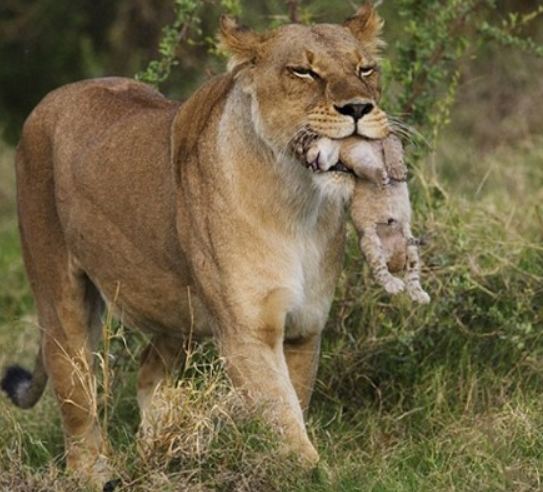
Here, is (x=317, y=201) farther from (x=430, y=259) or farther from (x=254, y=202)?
(x=430, y=259)

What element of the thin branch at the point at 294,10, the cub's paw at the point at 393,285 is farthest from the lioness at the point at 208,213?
the thin branch at the point at 294,10

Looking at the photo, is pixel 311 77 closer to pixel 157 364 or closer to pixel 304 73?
pixel 304 73

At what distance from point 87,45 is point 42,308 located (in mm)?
5521

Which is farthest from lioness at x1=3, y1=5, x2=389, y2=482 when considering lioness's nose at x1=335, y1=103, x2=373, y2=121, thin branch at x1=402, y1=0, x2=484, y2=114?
thin branch at x1=402, y1=0, x2=484, y2=114

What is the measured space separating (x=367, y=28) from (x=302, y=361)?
0.95 meters

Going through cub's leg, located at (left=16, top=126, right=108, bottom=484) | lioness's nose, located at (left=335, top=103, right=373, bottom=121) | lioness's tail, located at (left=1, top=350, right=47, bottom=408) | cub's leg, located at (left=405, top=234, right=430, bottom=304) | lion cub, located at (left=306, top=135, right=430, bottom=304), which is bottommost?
lioness's tail, located at (left=1, top=350, right=47, bottom=408)

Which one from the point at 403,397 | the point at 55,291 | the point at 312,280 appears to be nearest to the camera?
the point at 312,280

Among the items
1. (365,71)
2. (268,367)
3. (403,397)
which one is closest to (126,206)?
(268,367)

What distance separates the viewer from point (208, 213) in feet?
17.0

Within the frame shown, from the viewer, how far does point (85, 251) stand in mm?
5797

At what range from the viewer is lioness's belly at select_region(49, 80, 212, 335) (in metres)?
5.49

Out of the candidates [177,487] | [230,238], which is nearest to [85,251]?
[230,238]

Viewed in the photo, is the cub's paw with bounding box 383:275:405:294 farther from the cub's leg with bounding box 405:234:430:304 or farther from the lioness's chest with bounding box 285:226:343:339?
the lioness's chest with bounding box 285:226:343:339

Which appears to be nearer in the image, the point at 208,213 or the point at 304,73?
the point at 304,73
